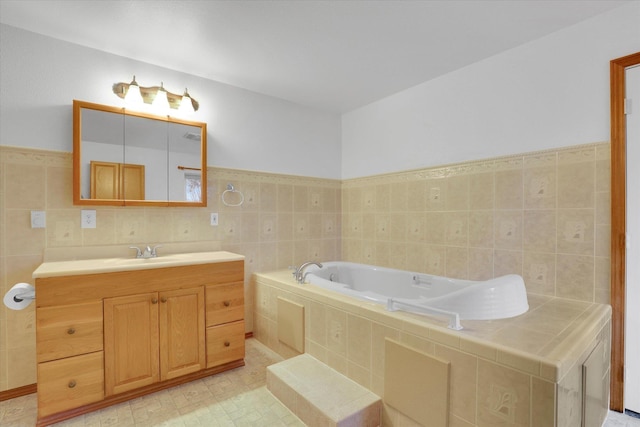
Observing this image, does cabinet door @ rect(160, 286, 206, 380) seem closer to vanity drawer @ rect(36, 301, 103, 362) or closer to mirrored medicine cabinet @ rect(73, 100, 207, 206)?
vanity drawer @ rect(36, 301, 103, 362)

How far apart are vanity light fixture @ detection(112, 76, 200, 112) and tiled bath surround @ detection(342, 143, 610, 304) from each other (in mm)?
1854

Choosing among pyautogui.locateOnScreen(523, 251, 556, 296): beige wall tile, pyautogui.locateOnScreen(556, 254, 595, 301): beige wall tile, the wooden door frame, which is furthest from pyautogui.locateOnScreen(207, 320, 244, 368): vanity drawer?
the wooden door frame

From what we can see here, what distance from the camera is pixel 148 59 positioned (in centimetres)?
231

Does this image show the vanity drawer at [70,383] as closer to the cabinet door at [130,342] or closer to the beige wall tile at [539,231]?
the cabinet door at [130,342]

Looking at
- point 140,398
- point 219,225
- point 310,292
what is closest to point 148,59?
point 219,225

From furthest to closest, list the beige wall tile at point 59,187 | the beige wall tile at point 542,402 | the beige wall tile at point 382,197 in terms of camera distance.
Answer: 1. the beige wall tile at point 382,197
2. the beige wall tile at point 59,187
3. the beige wall tile at point 542,402

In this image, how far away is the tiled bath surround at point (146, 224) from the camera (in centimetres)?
190

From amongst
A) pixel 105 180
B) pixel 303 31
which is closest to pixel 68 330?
pixel 105 180

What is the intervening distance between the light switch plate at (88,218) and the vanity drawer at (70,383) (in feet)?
2.82

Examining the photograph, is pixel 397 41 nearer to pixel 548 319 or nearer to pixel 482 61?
pixel 482 61

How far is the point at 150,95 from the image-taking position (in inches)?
91.8

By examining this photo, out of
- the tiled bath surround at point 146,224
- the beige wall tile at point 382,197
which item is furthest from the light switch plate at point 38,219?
the beige wall tile at point 382,197

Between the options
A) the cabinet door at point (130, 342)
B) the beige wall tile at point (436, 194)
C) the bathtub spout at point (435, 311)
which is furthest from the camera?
the beige wall tile at point (436, 194)

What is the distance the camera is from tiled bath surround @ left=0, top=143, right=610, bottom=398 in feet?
6.18
